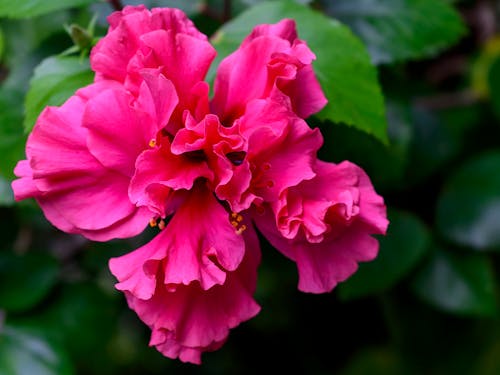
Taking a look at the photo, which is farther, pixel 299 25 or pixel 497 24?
pixel 497 24

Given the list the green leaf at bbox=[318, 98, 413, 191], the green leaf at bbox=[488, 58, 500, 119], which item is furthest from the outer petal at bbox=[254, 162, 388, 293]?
the green leaf at bbox=[488, 58, 500, 119]

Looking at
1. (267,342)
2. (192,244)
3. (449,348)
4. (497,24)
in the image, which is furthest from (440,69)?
(192,244)

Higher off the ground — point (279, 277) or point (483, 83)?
point (483, 83)

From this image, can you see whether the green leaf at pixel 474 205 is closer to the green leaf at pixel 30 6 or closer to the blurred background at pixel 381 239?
the blurred background at pixel 381 239

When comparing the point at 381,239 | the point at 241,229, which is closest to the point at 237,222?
the point at 241,229

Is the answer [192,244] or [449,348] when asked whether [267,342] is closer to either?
[449,348]

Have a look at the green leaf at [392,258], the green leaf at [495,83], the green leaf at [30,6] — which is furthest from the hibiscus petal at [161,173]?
the green leaf at [495,83]
